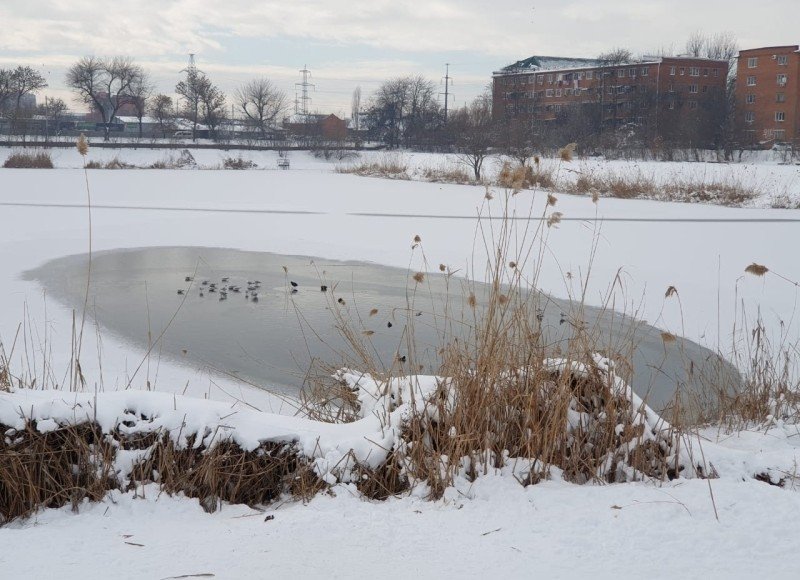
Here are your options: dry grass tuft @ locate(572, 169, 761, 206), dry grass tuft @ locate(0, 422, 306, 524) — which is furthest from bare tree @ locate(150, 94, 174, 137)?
dry grass tuft @ locate(0, 422, 306, 524)

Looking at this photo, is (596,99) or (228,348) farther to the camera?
(596,99)

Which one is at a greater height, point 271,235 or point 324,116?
point 324,116

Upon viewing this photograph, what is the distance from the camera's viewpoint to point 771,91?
54.0 meters

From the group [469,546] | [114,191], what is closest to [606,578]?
[469,546]

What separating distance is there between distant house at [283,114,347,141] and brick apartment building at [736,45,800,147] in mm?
24543

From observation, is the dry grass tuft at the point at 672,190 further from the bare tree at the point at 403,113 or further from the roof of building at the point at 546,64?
the roof of building at the point at 546,64

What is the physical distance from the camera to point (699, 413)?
13.5ft

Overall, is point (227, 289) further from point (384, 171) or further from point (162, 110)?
point (162, 110)

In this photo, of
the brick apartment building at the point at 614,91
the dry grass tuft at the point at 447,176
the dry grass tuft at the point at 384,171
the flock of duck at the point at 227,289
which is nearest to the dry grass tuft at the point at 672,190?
the dry grass tuft at the point at 447,176

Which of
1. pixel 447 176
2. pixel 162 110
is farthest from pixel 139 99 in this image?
pixel 447 176

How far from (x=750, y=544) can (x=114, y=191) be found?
1797cm

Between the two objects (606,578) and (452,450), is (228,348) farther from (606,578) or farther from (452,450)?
(606,578)

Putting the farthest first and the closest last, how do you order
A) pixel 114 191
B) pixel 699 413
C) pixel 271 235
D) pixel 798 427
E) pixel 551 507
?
pixel 114 191 → pixel 271 235 → pixel 699 413 → pixel 798 427 → pixel 551 507

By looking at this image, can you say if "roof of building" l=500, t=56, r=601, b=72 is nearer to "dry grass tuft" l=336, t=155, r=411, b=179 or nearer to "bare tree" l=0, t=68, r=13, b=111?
"bare tree" l=0, t=68, r=13, b=111
